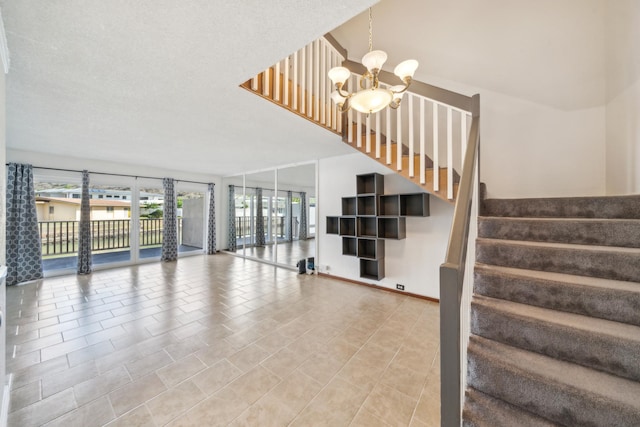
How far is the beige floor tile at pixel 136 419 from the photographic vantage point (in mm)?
1505

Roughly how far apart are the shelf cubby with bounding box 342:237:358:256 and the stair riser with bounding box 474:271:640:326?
2.71m

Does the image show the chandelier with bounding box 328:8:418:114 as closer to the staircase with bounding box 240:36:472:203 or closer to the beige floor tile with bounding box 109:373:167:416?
the staircase with bounding box 240:36:472:203

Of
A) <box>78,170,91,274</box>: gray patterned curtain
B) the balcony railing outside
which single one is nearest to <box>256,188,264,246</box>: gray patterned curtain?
the balcony railing outside

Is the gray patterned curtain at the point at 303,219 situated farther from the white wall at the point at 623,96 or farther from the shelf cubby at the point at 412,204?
the white wall at the point at 623,96

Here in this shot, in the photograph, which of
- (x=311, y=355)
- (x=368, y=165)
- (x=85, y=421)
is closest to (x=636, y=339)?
(x=311, y=355)

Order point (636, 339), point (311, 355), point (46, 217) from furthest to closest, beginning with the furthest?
point (46, 217) < point (311, 355) < point (636, 339)

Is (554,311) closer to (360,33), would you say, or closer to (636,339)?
(636,339)

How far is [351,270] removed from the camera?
446 cm

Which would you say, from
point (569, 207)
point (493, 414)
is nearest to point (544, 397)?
point (493, 414)

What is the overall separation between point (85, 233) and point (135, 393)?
4.80 m

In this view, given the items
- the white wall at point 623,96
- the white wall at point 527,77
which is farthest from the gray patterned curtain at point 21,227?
the white wall at point 623,96

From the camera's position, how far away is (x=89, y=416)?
5.15ft

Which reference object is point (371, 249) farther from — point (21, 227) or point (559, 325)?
point (21, 227)

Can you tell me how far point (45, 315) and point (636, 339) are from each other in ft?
17.6
